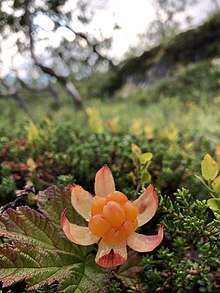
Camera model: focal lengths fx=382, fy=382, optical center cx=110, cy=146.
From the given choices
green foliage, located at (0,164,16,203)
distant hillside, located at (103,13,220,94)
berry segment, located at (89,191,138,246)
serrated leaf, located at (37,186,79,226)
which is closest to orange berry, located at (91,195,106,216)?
berry segment, located at (89,191,138,246)

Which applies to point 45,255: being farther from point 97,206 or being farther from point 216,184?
point 216,184

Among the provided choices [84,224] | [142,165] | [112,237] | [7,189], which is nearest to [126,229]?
[112,237]

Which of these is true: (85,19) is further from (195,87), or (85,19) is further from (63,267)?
(195,87)

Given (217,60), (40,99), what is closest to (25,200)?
(217,60)

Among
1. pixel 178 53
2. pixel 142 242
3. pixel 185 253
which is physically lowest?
pixel 185 253

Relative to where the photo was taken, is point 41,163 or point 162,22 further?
point 162,22

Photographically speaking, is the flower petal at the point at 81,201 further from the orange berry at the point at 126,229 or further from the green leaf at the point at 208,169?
the green leaf at the point at 208,169

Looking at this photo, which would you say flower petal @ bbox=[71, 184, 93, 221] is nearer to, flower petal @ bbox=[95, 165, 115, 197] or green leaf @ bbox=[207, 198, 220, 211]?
flower petal @ bbox=[95, 165, 115, 197]
